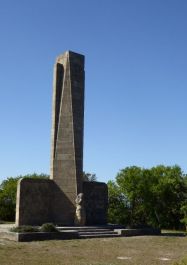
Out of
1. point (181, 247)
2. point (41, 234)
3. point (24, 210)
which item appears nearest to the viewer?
point (181, 247)

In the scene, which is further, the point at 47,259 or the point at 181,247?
the point at 181,247

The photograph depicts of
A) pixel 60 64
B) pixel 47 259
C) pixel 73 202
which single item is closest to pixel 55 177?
pixel 73 202

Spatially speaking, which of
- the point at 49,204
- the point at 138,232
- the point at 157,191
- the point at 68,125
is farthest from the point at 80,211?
the point at 157,191

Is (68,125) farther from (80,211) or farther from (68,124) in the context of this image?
(80,211)

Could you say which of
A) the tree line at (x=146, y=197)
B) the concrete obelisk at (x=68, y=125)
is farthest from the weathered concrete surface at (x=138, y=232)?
the tree line at (x=146, y=197)

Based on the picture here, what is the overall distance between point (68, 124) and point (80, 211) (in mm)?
5697

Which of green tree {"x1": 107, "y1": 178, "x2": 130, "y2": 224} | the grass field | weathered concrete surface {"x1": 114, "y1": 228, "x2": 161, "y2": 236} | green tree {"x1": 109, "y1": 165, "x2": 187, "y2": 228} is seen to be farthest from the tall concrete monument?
green tree {"x1": 107, "y1": 178, "x2": 130, "y2": 224}

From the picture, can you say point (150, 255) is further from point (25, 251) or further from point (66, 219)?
point (66, 219)

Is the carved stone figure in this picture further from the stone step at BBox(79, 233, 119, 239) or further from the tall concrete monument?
the stone step at BBox(79, 233, 119, 239)

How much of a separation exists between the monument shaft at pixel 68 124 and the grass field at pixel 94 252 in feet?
21.7

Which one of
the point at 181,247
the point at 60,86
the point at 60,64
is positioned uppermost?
the point at 60,64

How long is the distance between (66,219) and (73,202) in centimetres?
114

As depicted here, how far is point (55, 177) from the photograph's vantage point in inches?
977

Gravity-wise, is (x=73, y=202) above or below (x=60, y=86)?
below
